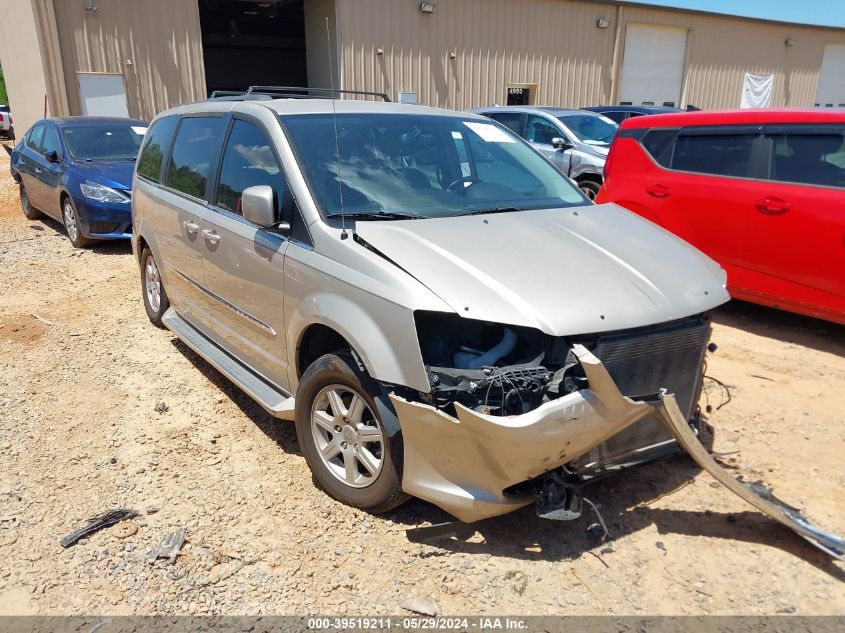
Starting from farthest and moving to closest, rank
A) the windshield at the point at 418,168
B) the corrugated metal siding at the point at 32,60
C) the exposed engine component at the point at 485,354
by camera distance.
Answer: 1. the corrugated metal siding at the point at 32,60
2. the windshield at the point at 418,168
3. the exposed engine component at the point at 485,354

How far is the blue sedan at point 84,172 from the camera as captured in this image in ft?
27.5

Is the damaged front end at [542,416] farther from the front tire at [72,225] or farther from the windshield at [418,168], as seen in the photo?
the front tire at [72,225]

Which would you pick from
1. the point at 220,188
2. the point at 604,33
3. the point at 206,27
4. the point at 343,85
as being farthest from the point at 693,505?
the point at 206,27

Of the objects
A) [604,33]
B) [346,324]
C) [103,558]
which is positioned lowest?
[103,558]

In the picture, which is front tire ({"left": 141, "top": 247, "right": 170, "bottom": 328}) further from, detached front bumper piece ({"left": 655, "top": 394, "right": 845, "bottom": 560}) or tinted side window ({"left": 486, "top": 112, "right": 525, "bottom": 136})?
tinted side window ({"left": 486, "top": 112, "right": 525, "bottom": 136})

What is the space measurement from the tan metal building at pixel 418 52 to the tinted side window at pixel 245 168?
12424 millimetres

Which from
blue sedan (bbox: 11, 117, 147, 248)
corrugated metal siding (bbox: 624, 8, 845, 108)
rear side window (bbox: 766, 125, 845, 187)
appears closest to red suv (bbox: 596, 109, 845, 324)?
rear side window (bbox: 766, 125, 845, 187)

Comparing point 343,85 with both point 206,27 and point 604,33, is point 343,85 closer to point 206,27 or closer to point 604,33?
point 604,33

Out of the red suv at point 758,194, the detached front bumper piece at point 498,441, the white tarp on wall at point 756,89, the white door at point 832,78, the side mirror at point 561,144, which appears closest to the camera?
the detached front bumper piece at point 498,441

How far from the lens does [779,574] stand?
2732 mm

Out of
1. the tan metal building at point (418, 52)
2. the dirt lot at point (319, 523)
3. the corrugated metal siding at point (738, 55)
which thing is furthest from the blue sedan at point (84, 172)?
the corrugated metal siding at point (738, 55)

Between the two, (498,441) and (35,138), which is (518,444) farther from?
(35,138)

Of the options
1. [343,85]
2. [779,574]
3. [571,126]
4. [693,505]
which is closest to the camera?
[779,574]

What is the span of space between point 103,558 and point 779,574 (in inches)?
114
